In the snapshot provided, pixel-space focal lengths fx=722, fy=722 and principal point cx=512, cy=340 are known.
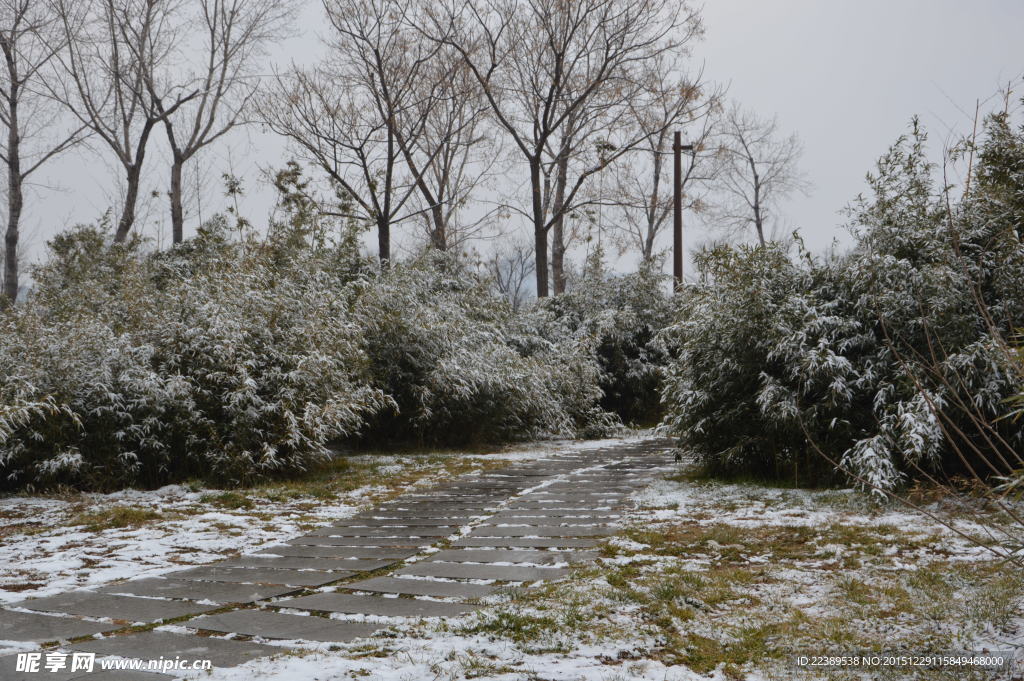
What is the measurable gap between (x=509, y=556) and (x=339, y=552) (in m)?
1.16

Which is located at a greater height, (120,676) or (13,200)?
(13,200)

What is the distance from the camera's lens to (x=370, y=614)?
11.3ft

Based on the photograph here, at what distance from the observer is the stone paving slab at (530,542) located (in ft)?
15.8

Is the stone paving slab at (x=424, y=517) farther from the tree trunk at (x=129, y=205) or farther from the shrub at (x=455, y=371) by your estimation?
the tree trunk at (x=129, y=205)

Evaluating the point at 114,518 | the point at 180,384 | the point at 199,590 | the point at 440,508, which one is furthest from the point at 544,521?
the point at 180,384

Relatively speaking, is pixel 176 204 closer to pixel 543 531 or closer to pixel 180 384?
pixel 180 384

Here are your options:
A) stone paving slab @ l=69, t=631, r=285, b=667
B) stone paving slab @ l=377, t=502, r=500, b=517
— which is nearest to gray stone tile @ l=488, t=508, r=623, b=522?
stone paving slab @ l=377, t=502, r=500, b=517

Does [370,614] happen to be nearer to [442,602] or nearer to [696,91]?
[442,602]

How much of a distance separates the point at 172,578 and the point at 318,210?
13.6 meters

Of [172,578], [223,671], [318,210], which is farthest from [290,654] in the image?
[318,210]

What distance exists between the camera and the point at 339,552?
189 inches

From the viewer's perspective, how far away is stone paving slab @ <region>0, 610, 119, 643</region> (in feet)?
10.2

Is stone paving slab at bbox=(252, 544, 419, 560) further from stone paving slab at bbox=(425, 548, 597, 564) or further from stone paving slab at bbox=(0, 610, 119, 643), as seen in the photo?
stone paving slab at bbox=(0, 610, 119, 643)

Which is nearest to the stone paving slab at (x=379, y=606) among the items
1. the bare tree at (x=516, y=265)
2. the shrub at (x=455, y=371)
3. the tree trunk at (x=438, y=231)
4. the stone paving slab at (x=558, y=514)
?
the stone paving slab at (x=558, y=514)
